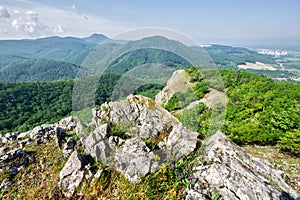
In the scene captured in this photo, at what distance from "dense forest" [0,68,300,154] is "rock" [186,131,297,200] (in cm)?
102

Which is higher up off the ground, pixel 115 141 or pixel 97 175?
pixel 115 141

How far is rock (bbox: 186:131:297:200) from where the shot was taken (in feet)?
10.9

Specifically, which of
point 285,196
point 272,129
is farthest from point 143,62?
point 272,129

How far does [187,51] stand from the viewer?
16.9ft

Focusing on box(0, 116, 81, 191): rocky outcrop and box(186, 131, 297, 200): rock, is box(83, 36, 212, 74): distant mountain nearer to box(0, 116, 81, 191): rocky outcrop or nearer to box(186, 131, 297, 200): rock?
box(0, 116, 81, 191): rocky outcrop

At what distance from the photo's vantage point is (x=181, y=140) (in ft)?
15.1

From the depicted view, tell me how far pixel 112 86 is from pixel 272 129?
1382 cm

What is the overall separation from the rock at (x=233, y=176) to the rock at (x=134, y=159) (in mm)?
1069

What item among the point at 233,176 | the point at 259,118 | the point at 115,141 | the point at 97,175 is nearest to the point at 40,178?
the point at 97,175

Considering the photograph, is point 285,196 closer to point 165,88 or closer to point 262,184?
point 262,184

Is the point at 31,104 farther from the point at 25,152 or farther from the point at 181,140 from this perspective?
the point at 181,140

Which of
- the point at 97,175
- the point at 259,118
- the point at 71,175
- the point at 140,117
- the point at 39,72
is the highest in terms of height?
the point at 140,117

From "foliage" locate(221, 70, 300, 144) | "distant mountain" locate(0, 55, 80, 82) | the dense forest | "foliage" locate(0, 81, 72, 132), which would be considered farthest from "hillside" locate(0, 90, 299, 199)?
"distant mountain" locate(0, 55, 80, 82)

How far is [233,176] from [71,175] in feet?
12.0
